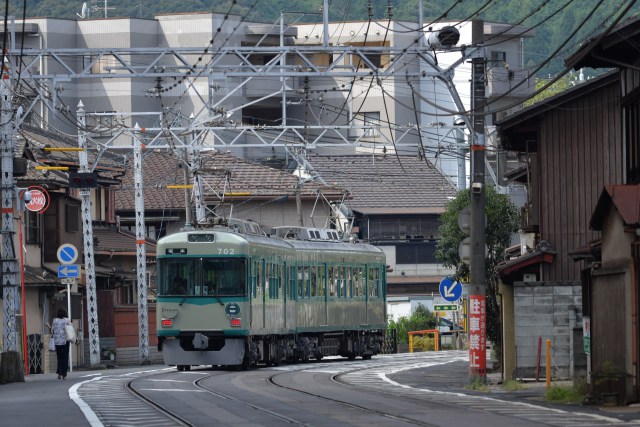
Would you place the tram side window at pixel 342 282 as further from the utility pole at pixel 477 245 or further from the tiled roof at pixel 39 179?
the utility pole at pixel 477 245

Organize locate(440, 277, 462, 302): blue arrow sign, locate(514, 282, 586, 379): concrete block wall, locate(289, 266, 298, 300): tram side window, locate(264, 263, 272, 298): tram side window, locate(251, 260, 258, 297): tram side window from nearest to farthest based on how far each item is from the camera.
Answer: locate(514, 282, 586, 379): concrete block wall < locate(251, 260, 258, 297): tram side window < locate(264, 263, 272, 298): tram side window < locate(289, 266, 298, 300): tram side window < locate(440, 277, 462, 302): blue arrow sign

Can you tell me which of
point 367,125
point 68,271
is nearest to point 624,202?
point 68,271

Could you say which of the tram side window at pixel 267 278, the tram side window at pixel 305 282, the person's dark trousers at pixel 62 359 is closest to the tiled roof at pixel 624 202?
the tram side window at pixel 267 278

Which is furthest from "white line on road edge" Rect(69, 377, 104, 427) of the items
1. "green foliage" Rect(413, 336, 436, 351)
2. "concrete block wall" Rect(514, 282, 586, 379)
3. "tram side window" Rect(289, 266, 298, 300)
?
"green foliage" Rect(413, 336, 436, 351)

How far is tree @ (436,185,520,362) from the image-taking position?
105ft

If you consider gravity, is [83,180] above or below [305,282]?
above

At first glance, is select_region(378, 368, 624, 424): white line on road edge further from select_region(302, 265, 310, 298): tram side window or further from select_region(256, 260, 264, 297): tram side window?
select_region(302, 265, 310, 298): tram side window

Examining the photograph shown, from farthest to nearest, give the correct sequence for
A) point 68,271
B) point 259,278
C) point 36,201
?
1. point 36,201
2. point 68,271
3. point 259,278

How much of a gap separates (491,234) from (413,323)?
57.6 feet

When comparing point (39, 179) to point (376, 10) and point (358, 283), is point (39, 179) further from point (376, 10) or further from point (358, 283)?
point (376, 10)

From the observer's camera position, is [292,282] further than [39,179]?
No

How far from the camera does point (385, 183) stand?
61.1m

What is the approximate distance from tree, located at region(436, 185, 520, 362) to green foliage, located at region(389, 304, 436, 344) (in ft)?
44.5

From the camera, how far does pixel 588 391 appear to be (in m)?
17.3
